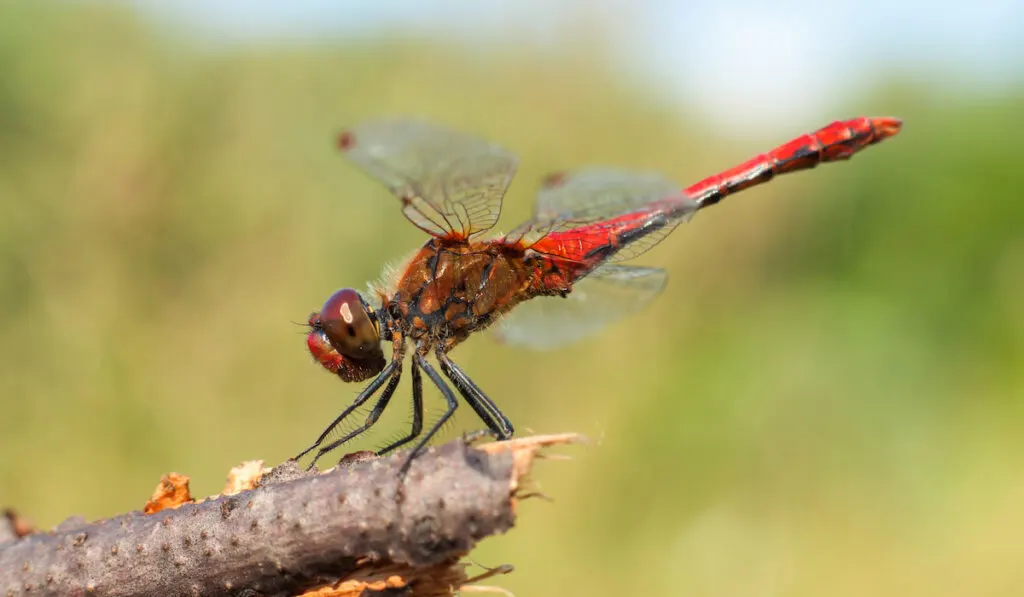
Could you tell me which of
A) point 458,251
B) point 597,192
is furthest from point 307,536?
point 597,192

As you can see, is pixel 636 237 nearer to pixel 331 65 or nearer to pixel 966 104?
pixel 331 65

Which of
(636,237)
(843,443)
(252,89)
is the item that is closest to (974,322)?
(843,443)

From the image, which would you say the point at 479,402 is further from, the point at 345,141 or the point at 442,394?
the point at 345,141

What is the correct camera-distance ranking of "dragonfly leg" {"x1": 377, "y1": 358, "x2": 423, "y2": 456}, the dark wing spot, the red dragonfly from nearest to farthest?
the dark wing spot → the red dragonfly → "dragonfly leg" {"x1": 377, "y1": 358, "x2": 423, "y2": 456}

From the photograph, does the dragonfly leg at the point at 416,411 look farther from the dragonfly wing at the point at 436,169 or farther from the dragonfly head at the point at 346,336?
the dragonfly wing at the point at 436,169

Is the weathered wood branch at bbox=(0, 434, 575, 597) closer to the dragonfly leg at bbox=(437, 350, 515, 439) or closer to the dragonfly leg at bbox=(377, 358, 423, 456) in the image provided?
the dragonfly leg at bbox=(377, 358, 423, 456)

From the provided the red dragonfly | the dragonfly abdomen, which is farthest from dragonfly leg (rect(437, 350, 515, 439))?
the dragonfly abdomen
